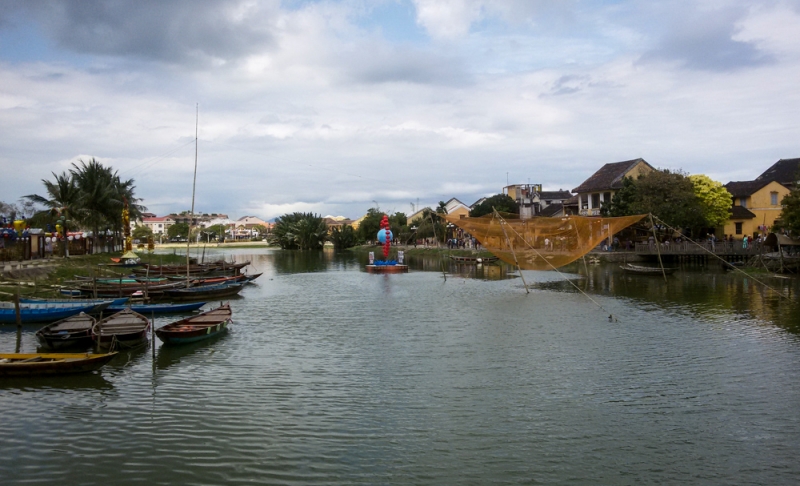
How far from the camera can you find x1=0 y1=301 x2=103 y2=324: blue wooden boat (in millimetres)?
20797

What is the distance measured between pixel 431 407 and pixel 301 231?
88879 mm

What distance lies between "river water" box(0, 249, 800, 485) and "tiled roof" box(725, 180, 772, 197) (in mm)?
33879

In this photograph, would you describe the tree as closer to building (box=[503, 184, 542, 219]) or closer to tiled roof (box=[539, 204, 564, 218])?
building (box=[503, 184, 542, 219])

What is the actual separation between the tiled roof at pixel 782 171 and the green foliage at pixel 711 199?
7852 millimetres

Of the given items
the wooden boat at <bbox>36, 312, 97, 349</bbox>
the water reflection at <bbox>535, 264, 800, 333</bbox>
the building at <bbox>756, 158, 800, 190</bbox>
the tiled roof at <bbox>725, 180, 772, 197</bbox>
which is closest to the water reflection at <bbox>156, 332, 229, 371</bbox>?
the wooden boat at <bbox>36, 312, 97, 349</bbox>

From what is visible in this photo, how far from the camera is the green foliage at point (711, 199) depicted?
49338mm

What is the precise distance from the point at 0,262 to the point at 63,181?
34.0ft

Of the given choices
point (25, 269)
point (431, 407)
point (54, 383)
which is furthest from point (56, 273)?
point (431, 407)

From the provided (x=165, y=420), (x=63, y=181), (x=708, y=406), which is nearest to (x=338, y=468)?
(x=165, y=420)

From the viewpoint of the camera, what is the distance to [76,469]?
9344 mm

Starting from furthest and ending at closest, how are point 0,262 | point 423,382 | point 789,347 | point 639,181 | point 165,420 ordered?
point 639,181 < point 0,262 < point 789,347 < point 423,382 < point 165,420

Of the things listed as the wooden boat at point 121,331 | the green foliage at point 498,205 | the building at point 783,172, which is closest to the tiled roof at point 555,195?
the green foliage at point 498,205

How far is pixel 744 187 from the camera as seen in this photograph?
54.1 m

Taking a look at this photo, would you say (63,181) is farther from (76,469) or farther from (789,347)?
(789,347)
